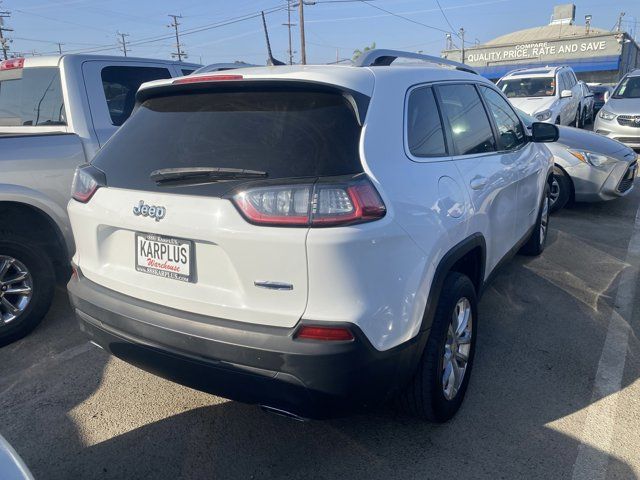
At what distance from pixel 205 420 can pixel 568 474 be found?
1819mm

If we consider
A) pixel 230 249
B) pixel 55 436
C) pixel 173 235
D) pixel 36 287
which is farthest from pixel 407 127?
pixel 36 287

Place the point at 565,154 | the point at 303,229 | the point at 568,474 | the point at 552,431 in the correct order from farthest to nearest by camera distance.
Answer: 1. the point at 565,154
2. the point at 552,431
3. the point at 568,474
4. the point at 303,229

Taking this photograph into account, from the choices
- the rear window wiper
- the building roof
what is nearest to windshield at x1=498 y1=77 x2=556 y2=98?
the rear window wiper

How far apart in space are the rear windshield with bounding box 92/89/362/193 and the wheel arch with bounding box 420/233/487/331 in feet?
2.20

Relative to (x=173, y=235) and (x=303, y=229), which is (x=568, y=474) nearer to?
(x=303, y=229)

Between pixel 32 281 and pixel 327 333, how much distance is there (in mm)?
2687

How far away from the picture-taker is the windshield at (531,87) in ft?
40.8

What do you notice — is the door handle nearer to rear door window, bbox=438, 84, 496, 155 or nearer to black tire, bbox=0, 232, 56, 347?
rear door window, bbox=438, 84, 496, 155

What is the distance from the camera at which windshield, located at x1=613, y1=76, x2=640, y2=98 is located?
11906mm

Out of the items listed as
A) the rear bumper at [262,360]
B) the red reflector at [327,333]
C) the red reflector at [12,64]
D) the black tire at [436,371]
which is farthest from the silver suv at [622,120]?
the red reflector at [327,333]

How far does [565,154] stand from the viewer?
6883mm

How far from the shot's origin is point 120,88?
4578mm

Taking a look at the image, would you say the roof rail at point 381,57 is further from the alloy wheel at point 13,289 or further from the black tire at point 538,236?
the alloy wheel at point 13,289

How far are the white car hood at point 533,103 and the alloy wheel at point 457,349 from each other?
9280mm
